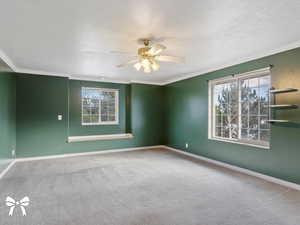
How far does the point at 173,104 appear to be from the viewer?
6285mm

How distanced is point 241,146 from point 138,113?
3570 mm

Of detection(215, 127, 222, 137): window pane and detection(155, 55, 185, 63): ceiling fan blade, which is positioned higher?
detection(155, 55, 185, 63): ceiling fan blade

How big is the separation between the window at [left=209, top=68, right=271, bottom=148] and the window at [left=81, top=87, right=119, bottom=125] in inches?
130

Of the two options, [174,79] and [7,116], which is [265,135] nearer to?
[174,79]

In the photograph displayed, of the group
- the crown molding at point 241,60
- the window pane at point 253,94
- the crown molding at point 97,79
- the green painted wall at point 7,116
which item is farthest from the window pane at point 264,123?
the green painted wall at point 7,116

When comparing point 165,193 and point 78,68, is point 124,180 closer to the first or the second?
point 165,193

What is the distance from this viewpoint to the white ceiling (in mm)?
1955

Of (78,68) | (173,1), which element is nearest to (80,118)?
(78,68)

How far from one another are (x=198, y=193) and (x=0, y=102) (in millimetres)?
3995

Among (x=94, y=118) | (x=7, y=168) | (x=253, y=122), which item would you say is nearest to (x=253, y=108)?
(x=253, y=122)

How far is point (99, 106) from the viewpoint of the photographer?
6.18m

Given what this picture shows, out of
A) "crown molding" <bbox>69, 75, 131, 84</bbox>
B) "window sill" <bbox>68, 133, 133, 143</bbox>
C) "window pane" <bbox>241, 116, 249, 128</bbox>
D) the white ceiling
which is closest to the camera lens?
the white ceiling

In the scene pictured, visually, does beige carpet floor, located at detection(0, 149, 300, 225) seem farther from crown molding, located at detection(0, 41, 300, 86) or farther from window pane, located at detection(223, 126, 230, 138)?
crown molding, located at detection(0, 41, 300, 86)

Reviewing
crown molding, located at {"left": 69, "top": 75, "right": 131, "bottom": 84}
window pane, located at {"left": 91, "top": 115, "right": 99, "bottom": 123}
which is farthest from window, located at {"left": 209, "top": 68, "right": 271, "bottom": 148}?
window pane, located at {"left": 91, "top": 115, "right": 99, "bottom": 123}
